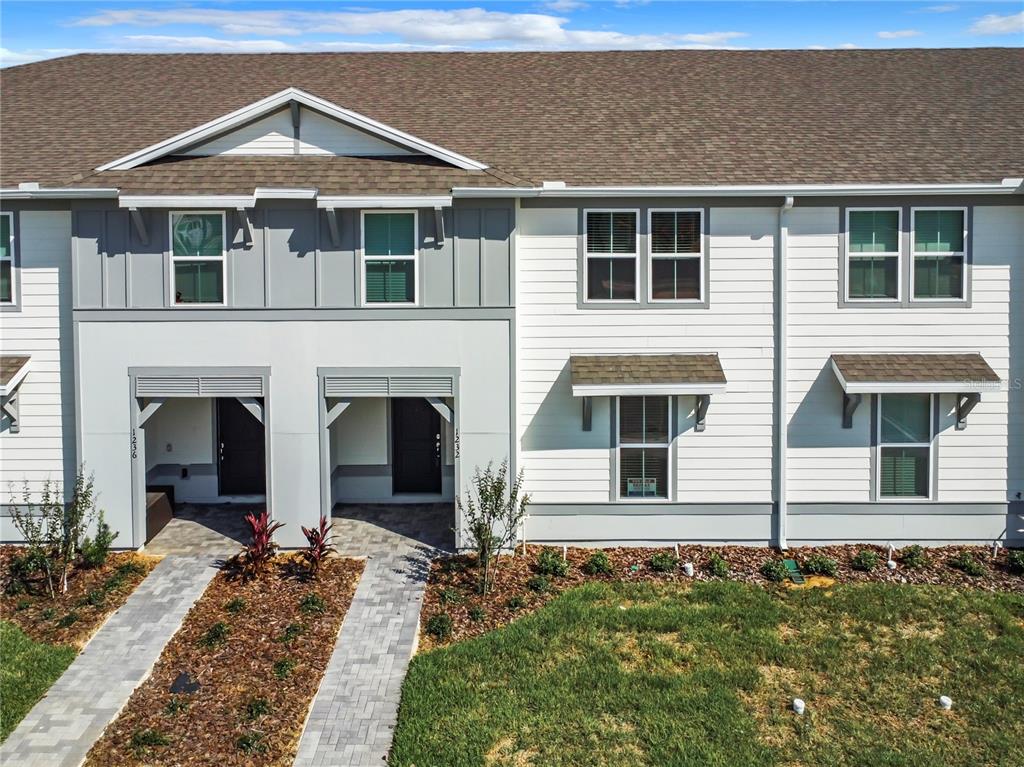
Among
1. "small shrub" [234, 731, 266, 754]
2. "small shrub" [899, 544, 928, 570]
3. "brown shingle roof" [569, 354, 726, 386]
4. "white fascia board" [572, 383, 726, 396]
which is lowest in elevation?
"small shrub" [234, 731, 266, 754]

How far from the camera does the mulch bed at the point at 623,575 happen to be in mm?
10070

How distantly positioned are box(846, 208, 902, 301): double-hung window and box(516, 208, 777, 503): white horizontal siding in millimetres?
1230

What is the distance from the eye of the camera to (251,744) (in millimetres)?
7484

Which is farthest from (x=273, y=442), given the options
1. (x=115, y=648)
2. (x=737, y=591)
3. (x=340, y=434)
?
(x=737, y=591)

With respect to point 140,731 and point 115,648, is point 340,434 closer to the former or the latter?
point 115,648

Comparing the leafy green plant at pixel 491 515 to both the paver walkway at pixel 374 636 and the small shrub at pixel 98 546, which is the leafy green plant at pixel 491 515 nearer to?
the paver walkway at pixel 374 636

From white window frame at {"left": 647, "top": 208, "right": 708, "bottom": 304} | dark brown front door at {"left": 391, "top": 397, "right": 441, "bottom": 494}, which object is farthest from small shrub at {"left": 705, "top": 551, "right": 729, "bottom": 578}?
dark brown front door at {"left": 391, "top": 397, "right": 441, "bottom": 494}

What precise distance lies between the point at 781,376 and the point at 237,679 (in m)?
8.44

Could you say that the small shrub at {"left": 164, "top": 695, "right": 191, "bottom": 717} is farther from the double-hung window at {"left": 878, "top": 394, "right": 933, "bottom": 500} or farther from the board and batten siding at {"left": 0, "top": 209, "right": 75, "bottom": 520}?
the double-hung window at {"left": 878, "top": 394, "right": 933, "bottom": 500}

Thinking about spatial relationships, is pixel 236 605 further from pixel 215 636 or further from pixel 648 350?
pixel 648 350

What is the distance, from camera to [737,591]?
10.6 metres

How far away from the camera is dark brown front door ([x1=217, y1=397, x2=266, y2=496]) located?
14.0m

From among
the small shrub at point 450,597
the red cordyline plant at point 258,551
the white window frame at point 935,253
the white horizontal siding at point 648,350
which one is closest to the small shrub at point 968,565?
the white horizontal siding at point 648,350

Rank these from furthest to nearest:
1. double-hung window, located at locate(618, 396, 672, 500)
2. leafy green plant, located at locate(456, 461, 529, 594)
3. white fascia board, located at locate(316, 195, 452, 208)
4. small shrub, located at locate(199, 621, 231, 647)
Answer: double-hung window, located at locate(618, 396, 672, 500), white fascia board, located at locate(316, 195, 452, 208), leafy green plant, located at locate(456, 461, 529, 594), small shrub, located at locate(199, 621, 231, 647)
